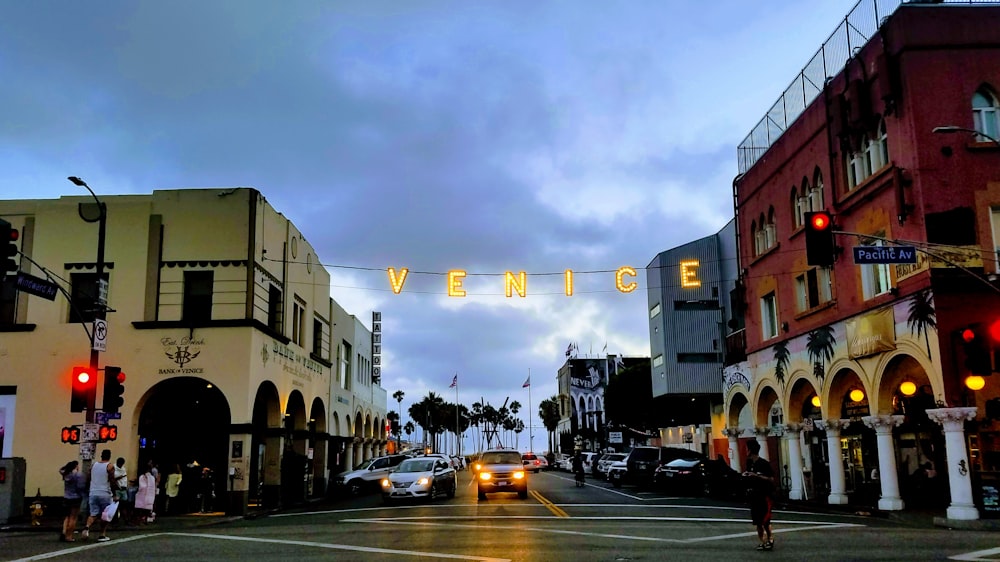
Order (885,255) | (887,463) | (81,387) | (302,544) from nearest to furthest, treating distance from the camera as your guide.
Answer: (302,544), (885,255), (81,387), (887,463)

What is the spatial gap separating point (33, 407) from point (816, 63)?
27.6m

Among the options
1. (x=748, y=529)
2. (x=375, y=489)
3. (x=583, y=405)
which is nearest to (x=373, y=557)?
(x=748, y=529)

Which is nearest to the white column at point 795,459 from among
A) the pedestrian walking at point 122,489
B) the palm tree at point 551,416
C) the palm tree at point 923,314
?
the palm tree at point 923,314

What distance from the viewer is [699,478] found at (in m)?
32.2

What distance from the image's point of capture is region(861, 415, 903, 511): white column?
75.5ft

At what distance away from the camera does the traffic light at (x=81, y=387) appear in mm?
20562

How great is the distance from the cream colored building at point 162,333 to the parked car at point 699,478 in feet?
47.7

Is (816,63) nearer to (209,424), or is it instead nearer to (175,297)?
(175,297)

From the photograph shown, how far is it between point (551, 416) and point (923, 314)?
5134 inches

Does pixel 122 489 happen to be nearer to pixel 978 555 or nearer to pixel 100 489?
pixel 100 489

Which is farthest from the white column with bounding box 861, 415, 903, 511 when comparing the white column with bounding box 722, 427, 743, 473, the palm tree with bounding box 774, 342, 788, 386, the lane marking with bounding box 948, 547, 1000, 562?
the white column with bounding box 722, 427, 743, 473

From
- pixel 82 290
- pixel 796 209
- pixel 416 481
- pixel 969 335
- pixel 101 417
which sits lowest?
pixel 416 481

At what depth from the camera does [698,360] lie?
53.8 meters

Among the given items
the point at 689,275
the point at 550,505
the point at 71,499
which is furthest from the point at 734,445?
the point at 71,499
